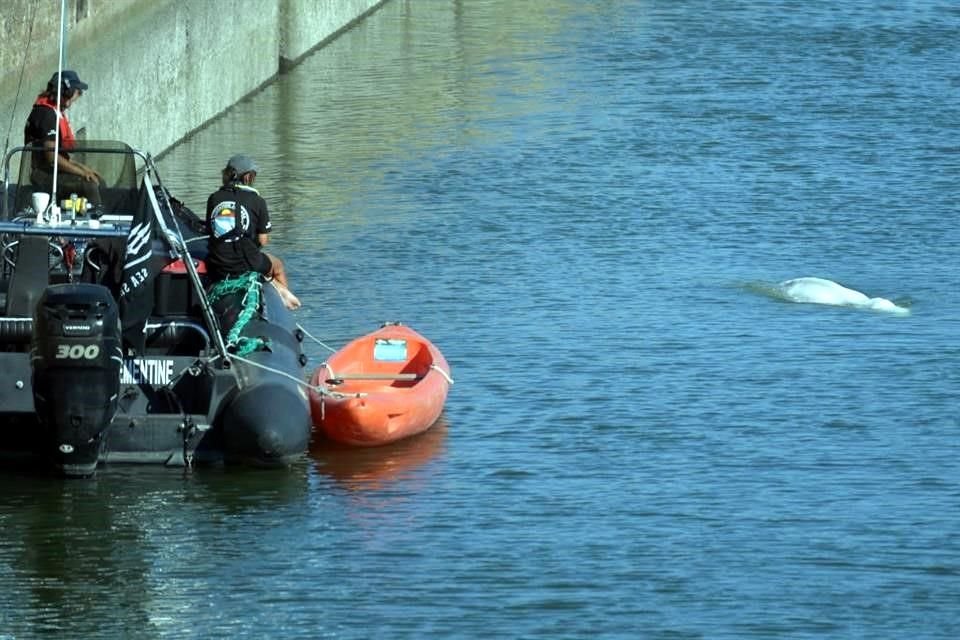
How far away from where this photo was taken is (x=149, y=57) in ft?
85.9

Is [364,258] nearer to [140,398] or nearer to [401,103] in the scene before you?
[140,398]

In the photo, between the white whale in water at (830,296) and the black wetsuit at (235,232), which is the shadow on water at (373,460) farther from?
the white whale in water at (830,296)

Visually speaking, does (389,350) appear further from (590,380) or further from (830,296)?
(830,296)

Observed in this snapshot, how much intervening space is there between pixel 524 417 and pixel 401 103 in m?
15.3

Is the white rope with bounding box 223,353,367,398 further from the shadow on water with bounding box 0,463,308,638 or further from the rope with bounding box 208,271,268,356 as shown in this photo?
the shadow on water with bounding box 0,463,308,638

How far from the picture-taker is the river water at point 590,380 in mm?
12898

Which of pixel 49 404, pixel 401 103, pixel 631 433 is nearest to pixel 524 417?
pixel 631 433

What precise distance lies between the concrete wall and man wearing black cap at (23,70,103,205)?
2984mm

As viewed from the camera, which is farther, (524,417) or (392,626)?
(524,417)

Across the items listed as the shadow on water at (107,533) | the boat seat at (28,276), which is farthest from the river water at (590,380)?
the boat seat at (28,276)

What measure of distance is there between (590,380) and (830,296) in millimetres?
3490

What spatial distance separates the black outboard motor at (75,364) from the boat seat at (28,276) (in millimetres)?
1184

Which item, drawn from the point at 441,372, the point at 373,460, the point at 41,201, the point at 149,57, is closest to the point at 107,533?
the point at 373,460

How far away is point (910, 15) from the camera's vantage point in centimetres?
3747
